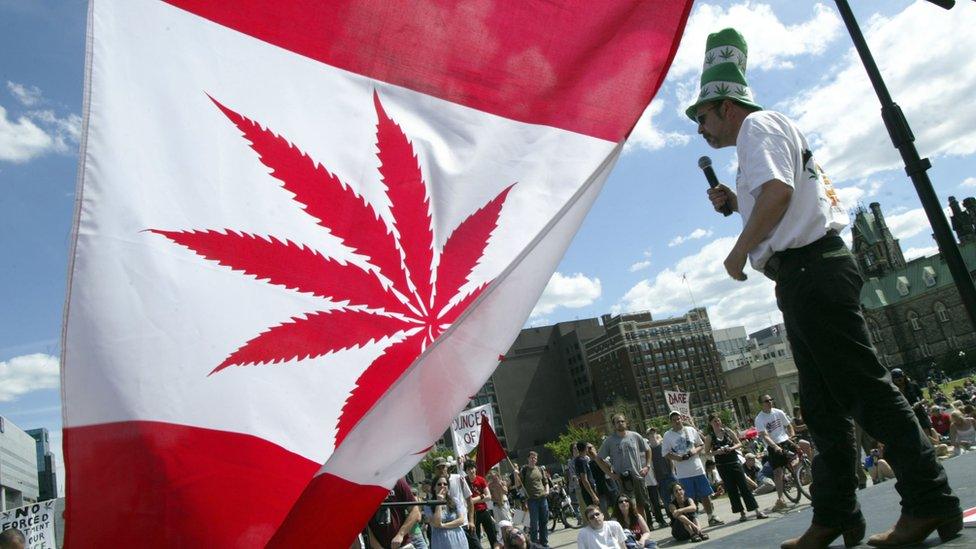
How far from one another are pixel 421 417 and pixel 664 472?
1159cm

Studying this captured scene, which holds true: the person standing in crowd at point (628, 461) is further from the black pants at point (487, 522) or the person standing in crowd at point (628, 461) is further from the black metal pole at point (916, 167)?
the black metal pole at point (916, 167)

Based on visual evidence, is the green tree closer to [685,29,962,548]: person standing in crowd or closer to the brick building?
the brick building

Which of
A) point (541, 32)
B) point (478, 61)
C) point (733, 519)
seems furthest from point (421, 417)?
point (733, 519)

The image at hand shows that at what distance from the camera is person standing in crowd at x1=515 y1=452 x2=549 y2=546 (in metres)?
12.6

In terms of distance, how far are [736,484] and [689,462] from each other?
2.59ft

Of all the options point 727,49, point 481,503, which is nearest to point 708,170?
point 727,49

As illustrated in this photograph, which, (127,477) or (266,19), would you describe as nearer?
(127,477)

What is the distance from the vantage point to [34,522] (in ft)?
46.5

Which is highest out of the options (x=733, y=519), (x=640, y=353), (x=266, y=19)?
(x=640, y=353)

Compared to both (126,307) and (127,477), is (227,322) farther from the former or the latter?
(127,477)

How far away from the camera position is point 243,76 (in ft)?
6.67

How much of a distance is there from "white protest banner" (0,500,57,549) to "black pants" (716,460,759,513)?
12.7 m

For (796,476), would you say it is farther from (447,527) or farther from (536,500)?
(447,527)

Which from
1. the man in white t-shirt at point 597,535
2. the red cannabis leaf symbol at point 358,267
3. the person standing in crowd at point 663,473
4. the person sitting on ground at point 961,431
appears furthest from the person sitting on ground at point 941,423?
the red cannabis leaf symbol at point 358,267
